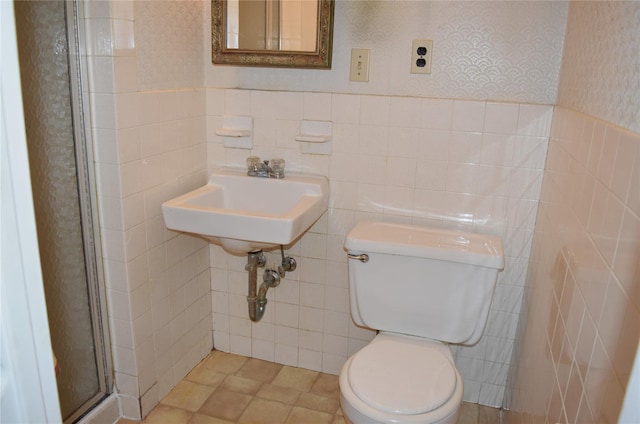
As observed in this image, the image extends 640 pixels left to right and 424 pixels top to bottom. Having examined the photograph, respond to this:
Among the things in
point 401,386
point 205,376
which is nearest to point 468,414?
point 401,386

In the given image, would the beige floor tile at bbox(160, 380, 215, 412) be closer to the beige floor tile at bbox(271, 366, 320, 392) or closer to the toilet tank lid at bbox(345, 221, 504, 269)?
Answer: the beige floor tile at bbox(271, 366, 320, 392)

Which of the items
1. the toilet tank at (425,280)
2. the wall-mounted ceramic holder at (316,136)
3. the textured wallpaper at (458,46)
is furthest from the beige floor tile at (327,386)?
the textured wallpaper at (458,46)

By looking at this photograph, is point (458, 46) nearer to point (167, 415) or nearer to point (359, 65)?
point (359, 65)

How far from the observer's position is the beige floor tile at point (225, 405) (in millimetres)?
1986

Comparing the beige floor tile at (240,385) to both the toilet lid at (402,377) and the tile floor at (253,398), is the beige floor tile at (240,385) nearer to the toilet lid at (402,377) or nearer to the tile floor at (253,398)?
the tile floor at (253,398)

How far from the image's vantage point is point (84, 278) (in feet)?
5.67

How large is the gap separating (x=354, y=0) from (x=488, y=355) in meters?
1.45

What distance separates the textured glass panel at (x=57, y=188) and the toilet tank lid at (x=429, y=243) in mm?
912

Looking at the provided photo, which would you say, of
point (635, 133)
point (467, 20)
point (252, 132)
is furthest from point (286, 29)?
point (635, 133)

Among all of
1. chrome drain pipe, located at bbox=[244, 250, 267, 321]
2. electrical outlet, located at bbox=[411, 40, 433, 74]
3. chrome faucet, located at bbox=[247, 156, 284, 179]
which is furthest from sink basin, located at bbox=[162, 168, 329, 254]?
electrical outlet, located at bbox=[411, 40, 433, 74]

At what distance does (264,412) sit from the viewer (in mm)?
2008

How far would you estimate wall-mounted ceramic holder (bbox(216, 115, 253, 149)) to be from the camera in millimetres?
2035

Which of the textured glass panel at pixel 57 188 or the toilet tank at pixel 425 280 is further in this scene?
the toilet tank at pixel 425 280

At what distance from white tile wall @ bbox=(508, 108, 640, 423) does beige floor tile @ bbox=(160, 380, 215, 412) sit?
1.19 metres
